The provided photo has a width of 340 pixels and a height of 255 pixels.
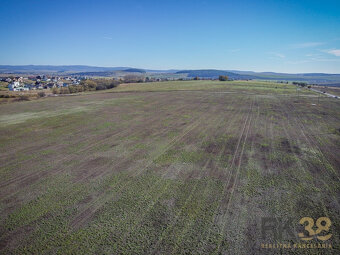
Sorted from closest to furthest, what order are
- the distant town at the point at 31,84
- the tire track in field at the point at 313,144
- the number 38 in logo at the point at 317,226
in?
1. the number 38 in logo at the point at 317,226
2. the tire track in field at the point at 313,144
3. the distant town at the point at 31,84

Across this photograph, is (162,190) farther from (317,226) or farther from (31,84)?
(31,84)

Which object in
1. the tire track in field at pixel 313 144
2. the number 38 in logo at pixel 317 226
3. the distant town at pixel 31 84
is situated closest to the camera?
the number 38 in logo at pixel 317 226

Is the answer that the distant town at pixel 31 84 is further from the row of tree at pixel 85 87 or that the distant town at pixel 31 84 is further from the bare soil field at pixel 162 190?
the bare soil field at pixel 162 190

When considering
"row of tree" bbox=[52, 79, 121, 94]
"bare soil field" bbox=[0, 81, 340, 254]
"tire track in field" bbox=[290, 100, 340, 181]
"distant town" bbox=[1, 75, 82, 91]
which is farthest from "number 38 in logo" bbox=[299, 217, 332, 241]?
"distant town" bbox=[1, 75, 82, 91]

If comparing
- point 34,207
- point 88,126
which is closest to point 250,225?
point 34,207

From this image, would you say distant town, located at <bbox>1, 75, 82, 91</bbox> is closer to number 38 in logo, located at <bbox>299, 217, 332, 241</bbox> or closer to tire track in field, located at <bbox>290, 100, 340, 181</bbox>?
tire track in field, located at <bbox>290, 100, 340, 181</bbox>

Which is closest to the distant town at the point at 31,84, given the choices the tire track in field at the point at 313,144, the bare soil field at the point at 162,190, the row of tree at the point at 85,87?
the row of tree at the point at 85,87

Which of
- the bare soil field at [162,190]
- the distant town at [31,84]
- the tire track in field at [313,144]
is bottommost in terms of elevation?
the bare soil field at [162,190]

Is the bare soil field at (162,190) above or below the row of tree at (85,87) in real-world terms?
below
